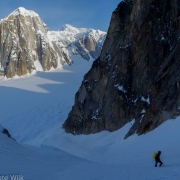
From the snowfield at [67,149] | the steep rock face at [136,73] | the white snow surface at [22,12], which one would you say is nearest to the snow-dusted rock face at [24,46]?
the white snow surface at [22,12]

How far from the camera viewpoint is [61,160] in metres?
13.1

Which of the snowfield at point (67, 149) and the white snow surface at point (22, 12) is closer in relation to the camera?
the snowfield at point (67, 149)

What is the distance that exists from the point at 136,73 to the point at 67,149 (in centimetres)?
1002

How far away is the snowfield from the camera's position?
31.7ft

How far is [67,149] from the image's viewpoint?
2500cm

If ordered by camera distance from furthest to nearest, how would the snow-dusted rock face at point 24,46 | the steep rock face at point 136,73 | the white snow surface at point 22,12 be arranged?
the white snow surface at point 22,12
the snow-dusted rock face at point 24,46
the steep rock face at point 136,73

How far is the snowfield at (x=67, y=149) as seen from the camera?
31.7 feet

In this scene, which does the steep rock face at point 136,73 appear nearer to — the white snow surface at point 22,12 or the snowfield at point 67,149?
the snowfield at point 67,149

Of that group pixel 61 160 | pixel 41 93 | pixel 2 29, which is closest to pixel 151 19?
pixel 61 160

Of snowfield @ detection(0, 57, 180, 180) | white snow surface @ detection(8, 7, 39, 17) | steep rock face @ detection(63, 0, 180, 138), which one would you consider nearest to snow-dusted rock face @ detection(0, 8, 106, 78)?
white snow surface @ detection(8, 7, 39, 17)

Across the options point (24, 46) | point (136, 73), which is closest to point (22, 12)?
point (24, 46)

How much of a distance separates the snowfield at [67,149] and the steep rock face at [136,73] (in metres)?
1.58

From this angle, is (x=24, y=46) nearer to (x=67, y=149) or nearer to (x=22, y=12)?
(x=22, y=12)

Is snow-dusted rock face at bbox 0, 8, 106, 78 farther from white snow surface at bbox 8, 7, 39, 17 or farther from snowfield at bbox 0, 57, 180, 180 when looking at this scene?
snowfield at bbox 0, 57, 180, 180
